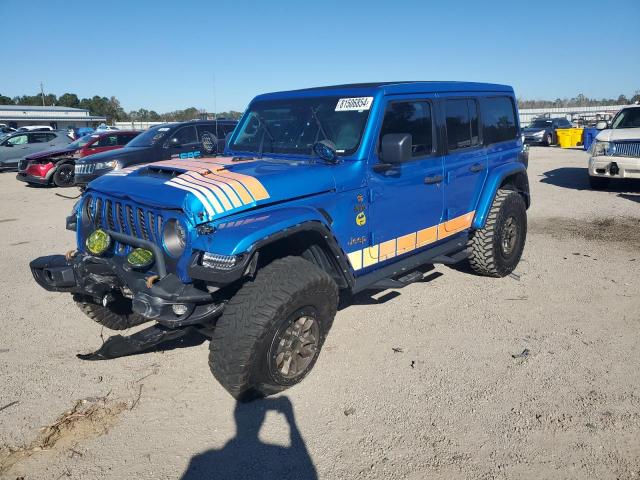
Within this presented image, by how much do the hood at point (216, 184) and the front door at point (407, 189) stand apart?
Result: 1.75ft

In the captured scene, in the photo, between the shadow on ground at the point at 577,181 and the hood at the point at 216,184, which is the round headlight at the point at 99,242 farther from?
the shadow on ground at the point at 577,181

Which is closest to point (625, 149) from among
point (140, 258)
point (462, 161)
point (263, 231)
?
point (462, 161)

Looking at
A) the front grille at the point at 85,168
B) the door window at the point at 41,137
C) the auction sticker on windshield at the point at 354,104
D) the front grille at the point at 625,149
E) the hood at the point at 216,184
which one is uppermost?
the auction sticker on windshield at the point at 354,104

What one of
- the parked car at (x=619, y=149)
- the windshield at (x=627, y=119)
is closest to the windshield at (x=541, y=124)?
the windshield at (x=627, y=119)

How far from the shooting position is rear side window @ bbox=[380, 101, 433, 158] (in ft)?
13.3

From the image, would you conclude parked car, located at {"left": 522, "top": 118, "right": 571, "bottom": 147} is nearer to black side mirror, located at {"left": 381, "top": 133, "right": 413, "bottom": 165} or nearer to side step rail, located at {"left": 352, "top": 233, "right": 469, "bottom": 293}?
side step rail, located at {"left": 352, "top": 233, "right": 469, "bottom": 293}

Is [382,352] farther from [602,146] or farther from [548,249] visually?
[602,146]

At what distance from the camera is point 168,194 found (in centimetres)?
314

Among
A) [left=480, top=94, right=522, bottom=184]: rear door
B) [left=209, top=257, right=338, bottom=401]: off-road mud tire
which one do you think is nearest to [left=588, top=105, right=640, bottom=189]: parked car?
[left=480, top=94, right=522, bottom=184]: rear door

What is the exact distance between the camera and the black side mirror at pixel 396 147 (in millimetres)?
Answer: 3664

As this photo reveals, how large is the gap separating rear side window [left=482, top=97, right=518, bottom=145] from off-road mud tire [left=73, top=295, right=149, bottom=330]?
3.97m

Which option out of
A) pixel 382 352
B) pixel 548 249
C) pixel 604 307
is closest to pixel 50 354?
pixel 382 352

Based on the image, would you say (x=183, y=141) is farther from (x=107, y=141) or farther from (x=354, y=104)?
(x=354, y=104)

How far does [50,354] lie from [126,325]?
629 millimetres
